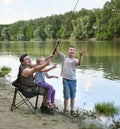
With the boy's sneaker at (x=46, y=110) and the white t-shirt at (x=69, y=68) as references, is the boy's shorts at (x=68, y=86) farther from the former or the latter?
the boy's sneaker at (x=46, y=110)

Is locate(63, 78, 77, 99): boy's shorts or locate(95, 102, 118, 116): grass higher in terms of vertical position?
locate(63, 78, 77, 99): boy's shorts

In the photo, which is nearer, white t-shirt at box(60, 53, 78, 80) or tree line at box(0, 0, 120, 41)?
white t-shirt at box(60, 53, 78, 80)

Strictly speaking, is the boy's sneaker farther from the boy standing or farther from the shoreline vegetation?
the boy standing

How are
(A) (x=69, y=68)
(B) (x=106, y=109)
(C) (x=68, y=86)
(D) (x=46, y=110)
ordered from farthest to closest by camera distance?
(B) (x=106, y=109) < (C) (x=68, y=86) < (A) (x=69, y=68) < (D) (x=46, y=110)

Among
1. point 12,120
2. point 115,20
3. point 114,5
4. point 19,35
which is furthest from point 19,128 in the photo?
point 19,35

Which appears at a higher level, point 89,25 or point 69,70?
A: point 89,25

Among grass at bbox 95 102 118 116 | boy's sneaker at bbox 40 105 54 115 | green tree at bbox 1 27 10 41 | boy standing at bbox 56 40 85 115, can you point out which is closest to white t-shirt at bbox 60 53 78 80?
boy standing at bbox 56 40 85 115

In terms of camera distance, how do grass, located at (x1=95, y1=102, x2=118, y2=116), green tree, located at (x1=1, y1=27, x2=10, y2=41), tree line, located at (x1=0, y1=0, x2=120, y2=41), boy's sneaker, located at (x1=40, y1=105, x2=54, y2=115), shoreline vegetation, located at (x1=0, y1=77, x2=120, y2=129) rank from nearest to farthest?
shoreline vegetation, located at (x1=0, y1=77, x2=120, y2=129)
boy's sneaker, located at (x1=40, y1=105, x2=54, y2=115)
grass, located at (x1=95, y1=102, x2=118, y2=116)
tree line, located at (x1=0, y1=0, x2=120, y2=41)
green tree, located at (x1=1, y1=27, x2=10, y2=41)

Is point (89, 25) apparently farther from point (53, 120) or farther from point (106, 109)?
point (53, 120)

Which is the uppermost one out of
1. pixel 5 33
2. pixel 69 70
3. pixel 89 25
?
pixel 89 25

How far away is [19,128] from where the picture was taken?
7.16m

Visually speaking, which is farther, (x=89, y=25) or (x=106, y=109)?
(x=89, y=25)

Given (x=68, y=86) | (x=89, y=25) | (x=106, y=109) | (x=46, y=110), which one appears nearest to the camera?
(x=46, y=110)

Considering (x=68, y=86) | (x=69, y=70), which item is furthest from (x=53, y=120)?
(x=69, y=70)
